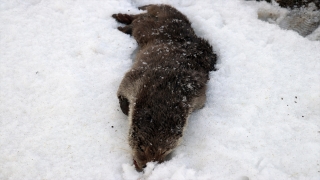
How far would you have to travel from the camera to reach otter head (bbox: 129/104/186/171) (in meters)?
2.42

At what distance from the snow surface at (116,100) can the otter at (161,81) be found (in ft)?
0.63

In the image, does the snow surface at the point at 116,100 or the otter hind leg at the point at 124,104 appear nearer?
the snow surface at the point at 116,100

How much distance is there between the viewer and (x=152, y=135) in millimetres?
2416

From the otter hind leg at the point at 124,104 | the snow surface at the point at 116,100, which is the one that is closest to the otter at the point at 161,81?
the otter hind leg at the point at 124,104

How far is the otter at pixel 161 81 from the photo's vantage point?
2471mm

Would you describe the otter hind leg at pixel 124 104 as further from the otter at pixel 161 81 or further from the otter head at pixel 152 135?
the otter head at pixel 152 135

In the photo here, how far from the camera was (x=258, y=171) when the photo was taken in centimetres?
263

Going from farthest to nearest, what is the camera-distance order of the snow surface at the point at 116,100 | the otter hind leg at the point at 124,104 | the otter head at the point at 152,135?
1. the otter hind leg at the point at 124,104
2. the snow surface at the point at 116,100
3. the otter head at the point at 152,135

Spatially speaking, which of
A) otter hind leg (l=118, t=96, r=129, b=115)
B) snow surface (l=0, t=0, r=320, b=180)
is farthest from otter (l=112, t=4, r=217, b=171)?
snow surface (l=0, t=0, r=320, b=180)

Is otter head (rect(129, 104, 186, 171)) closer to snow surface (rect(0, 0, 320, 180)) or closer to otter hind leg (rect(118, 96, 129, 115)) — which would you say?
snow surface (rect(0, 0, 320, 180))

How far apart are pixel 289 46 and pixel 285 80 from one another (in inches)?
24.2

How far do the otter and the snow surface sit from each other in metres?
0.19

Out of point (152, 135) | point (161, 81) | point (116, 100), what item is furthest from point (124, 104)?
point (152, 135)

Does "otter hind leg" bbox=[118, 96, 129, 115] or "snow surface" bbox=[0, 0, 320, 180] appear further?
"otter hind leg" bbox=[118, 96, 129, 115]
